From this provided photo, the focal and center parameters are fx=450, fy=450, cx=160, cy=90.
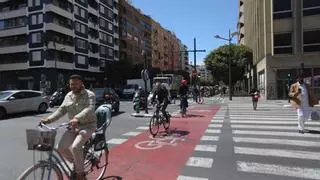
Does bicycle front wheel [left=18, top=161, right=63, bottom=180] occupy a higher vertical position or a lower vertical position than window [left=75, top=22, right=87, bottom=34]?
lower

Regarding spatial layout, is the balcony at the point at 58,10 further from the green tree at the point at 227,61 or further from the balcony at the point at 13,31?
the green tree at the point at 227,61

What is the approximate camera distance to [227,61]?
209 feet

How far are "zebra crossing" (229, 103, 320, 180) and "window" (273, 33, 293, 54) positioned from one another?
27431 mm

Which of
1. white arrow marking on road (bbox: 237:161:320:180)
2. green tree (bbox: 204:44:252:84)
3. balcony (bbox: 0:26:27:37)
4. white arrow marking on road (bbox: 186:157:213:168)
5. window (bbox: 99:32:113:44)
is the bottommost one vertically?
white arrow marking on road (bbox: 237:161:320:180)

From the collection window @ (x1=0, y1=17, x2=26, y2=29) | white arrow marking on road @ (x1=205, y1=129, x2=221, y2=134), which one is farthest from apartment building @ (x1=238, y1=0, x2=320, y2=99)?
window @ (x1=0, y1=17, x2=26, y2=29)

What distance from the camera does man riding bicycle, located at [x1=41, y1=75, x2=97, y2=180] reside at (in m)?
6.18

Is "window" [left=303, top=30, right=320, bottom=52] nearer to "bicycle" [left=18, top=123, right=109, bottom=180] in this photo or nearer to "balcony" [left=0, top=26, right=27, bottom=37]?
"bicycle" [left=18, top=123, right=109, bottom=180]

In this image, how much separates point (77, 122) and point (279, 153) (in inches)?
202

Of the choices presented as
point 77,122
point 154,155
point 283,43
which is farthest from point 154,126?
point 283,43

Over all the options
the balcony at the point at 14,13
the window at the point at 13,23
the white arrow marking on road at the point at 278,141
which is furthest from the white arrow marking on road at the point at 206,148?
the window at the point at 13,23

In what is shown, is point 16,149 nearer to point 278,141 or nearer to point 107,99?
point 278,141

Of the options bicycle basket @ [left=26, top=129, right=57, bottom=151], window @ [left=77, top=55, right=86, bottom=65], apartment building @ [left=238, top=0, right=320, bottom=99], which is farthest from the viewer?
window @ [left=77, top=55, right=86, bottom=65]

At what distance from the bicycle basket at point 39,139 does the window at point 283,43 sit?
38.0 metres

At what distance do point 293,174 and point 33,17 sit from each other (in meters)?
59.3
